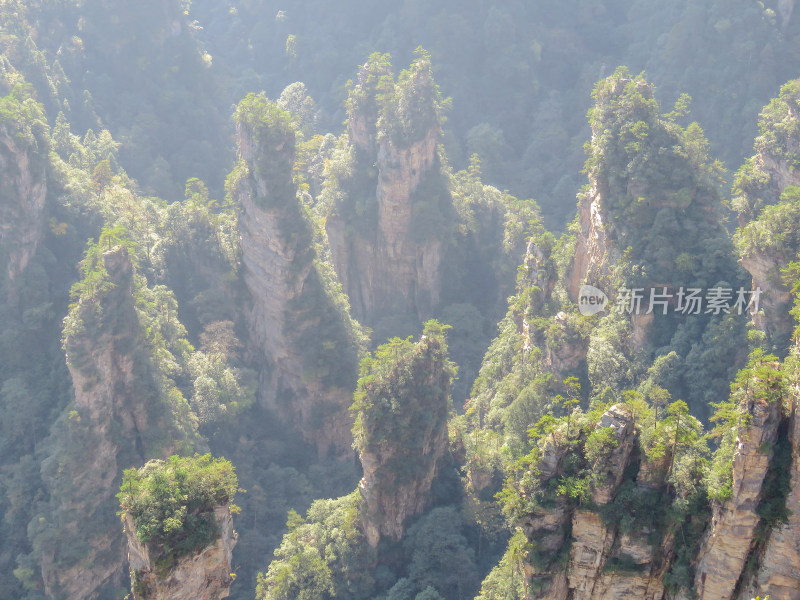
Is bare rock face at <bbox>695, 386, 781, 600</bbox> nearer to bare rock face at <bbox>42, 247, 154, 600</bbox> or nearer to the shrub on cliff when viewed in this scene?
the shrub on cliff

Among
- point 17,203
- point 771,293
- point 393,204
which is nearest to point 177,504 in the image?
point 771,293

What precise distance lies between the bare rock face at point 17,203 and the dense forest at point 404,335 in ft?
0.60

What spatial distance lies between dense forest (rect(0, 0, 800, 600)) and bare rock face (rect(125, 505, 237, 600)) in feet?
0.39

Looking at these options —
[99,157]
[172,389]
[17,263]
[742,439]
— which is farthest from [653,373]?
[99,157]

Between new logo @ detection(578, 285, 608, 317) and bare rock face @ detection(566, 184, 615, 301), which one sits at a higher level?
bare rock face @ detection(566, 184, 615, 301)

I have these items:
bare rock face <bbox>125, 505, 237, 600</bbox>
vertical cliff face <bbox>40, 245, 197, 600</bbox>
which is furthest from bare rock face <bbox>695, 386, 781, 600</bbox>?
vertical cliff face <bbox>40, 245, 197, 600</bbox>

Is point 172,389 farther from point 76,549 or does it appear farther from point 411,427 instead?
point 411,427

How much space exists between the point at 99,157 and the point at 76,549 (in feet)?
123

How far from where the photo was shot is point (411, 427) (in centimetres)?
3734

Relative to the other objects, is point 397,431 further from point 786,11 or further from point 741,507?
point 786,11

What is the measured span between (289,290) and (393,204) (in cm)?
1288

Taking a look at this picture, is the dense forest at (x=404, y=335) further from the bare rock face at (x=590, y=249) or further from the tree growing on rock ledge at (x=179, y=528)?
the bare rock face at (x=590, y=249)

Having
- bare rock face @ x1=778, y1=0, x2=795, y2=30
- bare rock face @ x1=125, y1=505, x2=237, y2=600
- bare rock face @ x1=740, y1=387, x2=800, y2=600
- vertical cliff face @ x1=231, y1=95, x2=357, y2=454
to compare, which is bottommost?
bare rock face @ x1=125, y1=505, x2=237, y2=600

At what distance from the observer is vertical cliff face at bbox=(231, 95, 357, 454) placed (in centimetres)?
5084
